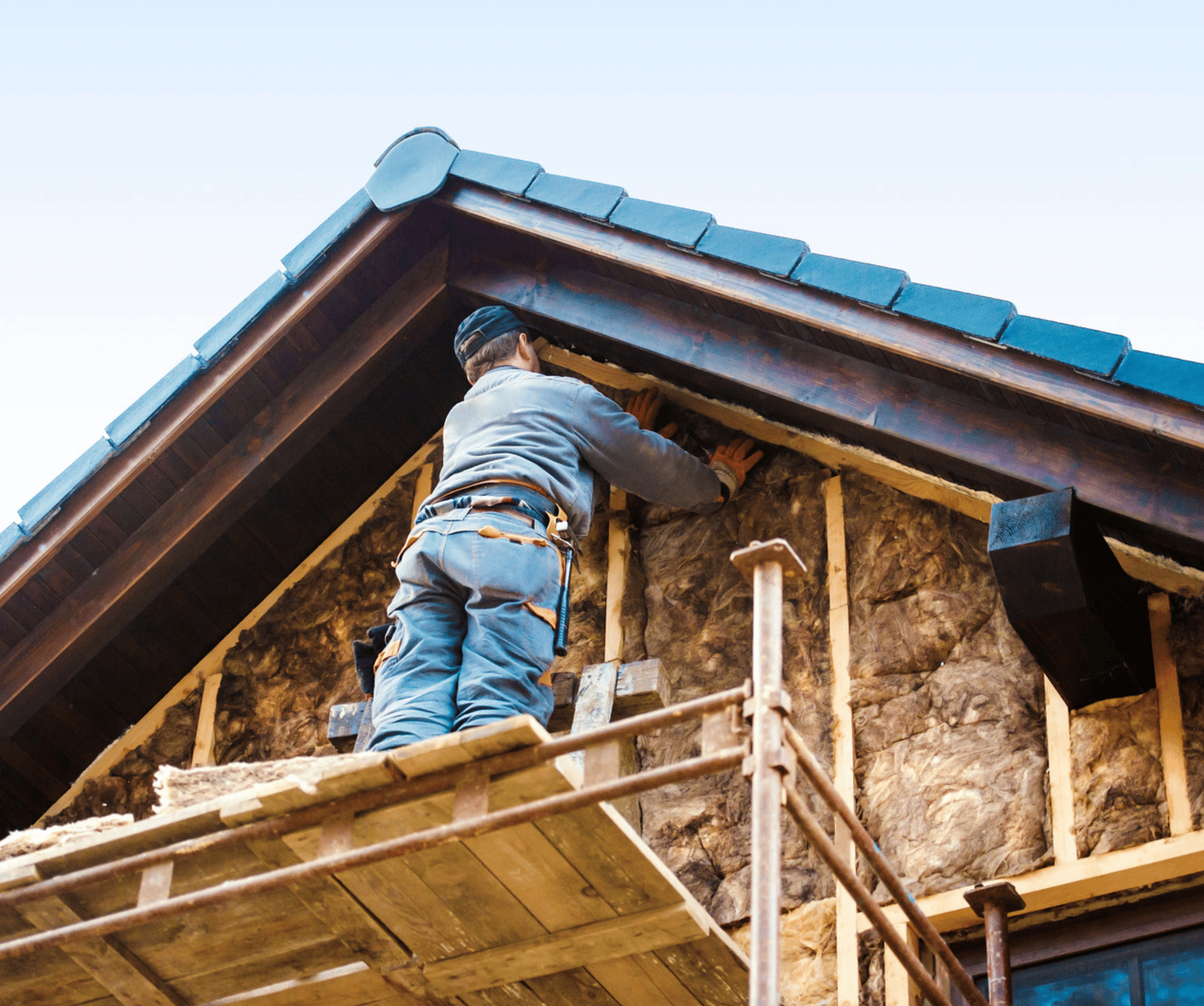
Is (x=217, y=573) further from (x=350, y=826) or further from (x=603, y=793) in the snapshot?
(x=603, y=793)

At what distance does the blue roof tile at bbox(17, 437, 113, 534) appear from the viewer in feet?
21.5

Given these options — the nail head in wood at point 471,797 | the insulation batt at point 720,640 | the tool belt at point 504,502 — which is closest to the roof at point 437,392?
the insulation batt at point 720,640

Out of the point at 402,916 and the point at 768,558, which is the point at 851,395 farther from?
the point at 402,916

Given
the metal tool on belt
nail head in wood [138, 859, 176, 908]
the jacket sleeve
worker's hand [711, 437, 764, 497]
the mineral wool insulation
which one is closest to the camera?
nail head in wood [138, 859, 176, 908]

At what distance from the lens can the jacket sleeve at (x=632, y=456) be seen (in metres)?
6.25

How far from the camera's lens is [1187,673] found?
545 centimetres

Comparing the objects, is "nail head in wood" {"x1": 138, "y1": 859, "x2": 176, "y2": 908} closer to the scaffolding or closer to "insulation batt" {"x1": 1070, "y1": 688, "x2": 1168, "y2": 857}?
the scaffolding

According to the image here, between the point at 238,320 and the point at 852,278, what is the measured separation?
8.61 feet

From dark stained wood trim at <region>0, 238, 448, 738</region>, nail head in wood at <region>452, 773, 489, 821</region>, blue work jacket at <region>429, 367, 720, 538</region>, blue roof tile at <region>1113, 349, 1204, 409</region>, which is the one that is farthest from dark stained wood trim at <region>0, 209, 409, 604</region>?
blue roof tile at <region>1113, 349, 1204, 409</region>

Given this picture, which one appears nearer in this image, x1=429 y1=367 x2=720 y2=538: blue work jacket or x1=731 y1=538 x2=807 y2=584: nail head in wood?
x1=731 y1=538 x2=807 y2=584: nail head in wood

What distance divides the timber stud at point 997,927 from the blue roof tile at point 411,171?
356cm

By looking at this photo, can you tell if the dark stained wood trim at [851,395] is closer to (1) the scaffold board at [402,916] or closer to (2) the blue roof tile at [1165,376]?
(2) the blue roof tile at [1165,376]

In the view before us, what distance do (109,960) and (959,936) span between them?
275cm

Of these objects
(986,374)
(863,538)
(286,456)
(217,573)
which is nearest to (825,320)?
(986,374)
